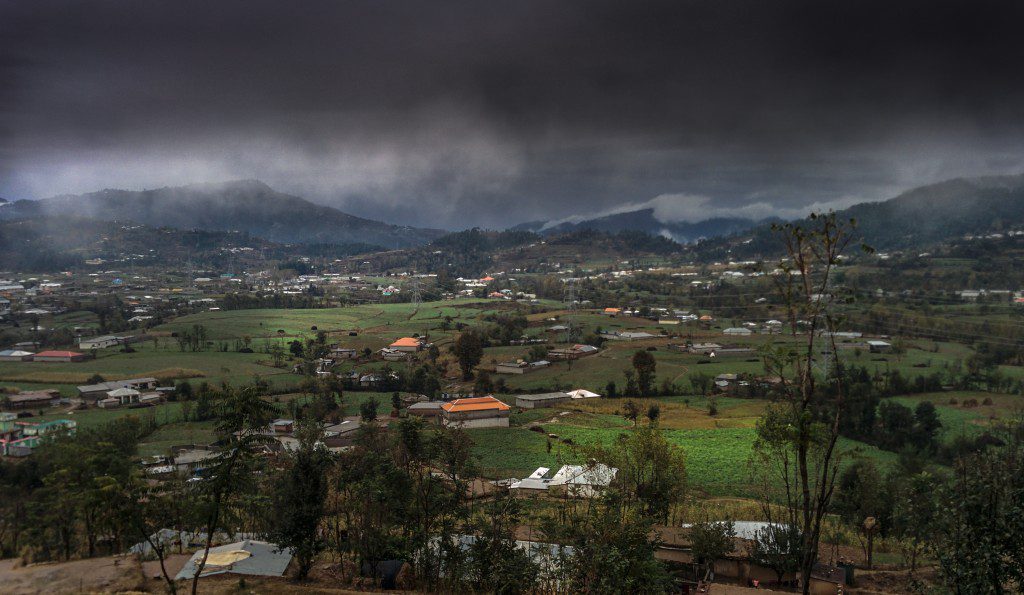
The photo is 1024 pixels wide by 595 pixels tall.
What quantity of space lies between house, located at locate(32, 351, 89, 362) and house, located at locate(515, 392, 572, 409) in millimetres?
41069

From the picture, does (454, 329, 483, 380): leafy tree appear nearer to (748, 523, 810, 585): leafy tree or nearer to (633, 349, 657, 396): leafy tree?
Result: (633, 349, 657, 396): leafy tree

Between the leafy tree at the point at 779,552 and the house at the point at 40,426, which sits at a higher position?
the leafy tree at the point at 779,552

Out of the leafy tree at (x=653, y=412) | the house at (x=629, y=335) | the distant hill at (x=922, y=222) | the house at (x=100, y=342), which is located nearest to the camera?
the leafy tree at (x=653, y=412)

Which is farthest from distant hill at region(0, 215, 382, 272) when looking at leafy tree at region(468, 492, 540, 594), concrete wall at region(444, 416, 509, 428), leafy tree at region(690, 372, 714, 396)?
leafy tree at region(468, 492, 540, 594)

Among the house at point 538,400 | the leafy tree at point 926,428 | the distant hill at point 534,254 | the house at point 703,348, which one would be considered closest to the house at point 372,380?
the house at point 538,400

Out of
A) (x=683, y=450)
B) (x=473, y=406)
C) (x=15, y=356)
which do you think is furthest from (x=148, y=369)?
(x=683, y=450)

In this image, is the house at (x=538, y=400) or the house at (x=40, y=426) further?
the house at (x=538, y=400)

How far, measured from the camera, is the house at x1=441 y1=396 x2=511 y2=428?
3928 centimetres

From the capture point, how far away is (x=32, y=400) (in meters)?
41.0

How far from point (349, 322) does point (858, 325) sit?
6532 cm

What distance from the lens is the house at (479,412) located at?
Result: 1547 inches

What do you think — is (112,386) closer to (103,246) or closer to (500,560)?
(500,560)

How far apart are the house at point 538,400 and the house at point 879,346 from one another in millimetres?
34936

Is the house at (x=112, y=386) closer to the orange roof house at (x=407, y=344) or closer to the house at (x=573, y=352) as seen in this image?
the orange roof house at (x=407, y=344)
